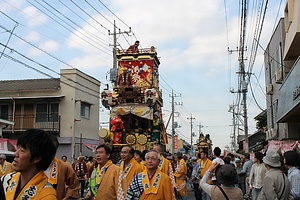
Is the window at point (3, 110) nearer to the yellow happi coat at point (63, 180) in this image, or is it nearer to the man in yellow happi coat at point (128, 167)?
the man in yellow happi coat at point (128, 167)

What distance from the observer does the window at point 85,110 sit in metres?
28.5

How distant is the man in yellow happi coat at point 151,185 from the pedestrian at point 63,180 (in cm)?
125

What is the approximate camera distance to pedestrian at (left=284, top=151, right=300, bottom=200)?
20.0 feet

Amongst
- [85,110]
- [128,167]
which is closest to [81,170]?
[128,167]

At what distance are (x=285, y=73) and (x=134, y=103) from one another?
27.1 feet

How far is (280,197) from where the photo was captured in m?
5.57

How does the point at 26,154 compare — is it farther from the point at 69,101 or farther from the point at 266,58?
the point at 266,58

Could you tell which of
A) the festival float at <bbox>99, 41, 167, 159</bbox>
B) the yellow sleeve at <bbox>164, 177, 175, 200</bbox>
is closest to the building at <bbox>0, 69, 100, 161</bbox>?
the festival float at <bbox>99, 41, 167, 159</bbox>

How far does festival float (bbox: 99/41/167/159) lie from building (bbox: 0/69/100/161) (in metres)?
5.44

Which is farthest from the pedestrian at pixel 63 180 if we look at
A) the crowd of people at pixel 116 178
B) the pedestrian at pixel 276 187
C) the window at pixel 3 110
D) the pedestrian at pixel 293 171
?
the window at pixel 3 110

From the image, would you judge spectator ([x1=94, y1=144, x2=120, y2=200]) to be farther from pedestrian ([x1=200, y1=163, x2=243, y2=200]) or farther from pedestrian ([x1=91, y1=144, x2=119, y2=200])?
pedestrian ([x1=200, y1=163, x2=243, y2=200])

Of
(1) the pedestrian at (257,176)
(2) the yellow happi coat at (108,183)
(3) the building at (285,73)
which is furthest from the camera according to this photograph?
(3) the building at (285,73)

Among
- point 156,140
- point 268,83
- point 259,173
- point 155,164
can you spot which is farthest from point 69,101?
point 155,164

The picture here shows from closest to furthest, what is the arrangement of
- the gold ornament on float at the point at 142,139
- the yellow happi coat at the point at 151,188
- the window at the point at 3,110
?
1. the yellow happi coat at the point at 151,188
2. the gold ornament on float at the point at 142,139
3. the window at the point at 3,110
